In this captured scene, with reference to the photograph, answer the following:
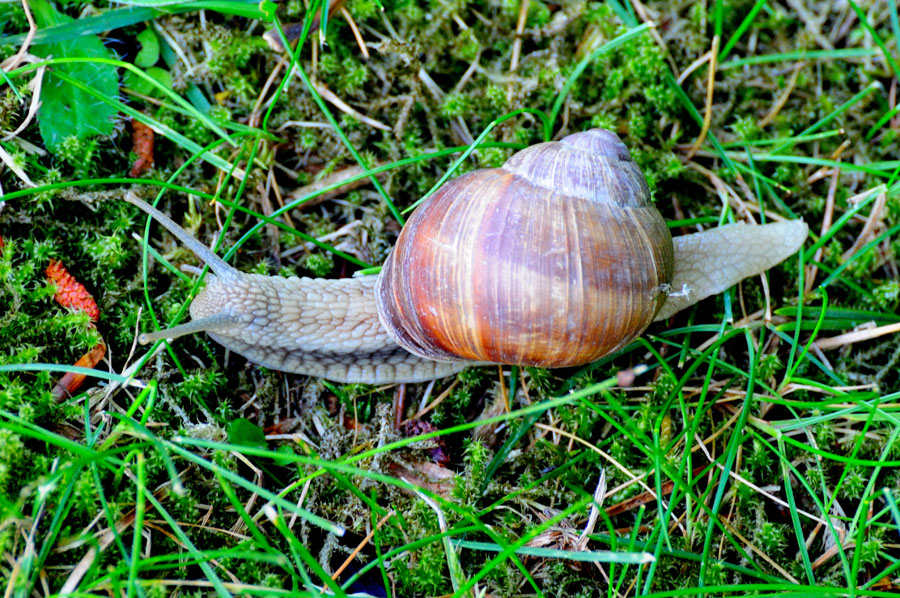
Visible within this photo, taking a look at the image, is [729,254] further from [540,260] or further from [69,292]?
[69,292]

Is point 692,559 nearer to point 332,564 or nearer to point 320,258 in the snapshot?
point 332,564

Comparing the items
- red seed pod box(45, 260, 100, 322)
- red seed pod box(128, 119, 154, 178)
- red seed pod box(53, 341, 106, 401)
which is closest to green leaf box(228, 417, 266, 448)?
red seed pod box(53, 341, 106, 401)

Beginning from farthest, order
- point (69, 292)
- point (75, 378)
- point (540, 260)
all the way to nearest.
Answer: point (69, 292) → point (75, 378) → point (540, 260)

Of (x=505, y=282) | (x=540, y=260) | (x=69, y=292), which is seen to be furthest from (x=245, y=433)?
Result: (x=540, y=260)

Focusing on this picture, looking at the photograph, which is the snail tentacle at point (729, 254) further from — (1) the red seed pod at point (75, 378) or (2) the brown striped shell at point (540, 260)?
(1) the red seed pod at point (75, 378)

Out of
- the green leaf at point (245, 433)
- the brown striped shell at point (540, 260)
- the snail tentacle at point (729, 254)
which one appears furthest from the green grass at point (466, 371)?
the brown striped shell at point (540, 260)

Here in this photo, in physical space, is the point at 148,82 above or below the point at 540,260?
above

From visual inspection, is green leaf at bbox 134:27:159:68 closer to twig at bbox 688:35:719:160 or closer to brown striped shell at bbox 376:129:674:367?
brown striped shell at bbox 376:129:674:367
